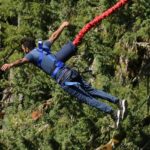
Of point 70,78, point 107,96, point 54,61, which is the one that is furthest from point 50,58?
point 107,96

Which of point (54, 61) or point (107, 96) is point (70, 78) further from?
point (107, 96)

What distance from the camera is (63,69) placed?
902 centimetres

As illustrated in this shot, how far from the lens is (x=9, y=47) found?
575 inches

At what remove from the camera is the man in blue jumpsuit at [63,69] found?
888 centimetres

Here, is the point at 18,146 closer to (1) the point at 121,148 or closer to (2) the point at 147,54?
(1) the point at 121,148

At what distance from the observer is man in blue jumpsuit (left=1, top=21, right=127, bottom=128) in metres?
8.88

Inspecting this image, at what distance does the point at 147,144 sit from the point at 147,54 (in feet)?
6.74

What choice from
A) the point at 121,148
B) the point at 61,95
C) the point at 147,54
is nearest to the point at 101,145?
the point at 121,148

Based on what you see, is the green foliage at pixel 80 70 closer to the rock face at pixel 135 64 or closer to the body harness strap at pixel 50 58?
the rock face at pixel 135 64

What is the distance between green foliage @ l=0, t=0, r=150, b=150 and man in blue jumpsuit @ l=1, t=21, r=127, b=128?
12.3 feet

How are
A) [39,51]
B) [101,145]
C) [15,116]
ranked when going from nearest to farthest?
1. [39,51]
2. [101,145]
3. [15,116]

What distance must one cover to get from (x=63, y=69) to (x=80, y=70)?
4.60 meters

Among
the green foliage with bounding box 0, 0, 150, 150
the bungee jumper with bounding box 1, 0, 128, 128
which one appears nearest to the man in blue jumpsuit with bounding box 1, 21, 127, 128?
the bungee jumper with bounding box 1, 0, 128, 128

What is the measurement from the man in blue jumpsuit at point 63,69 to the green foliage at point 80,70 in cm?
376
